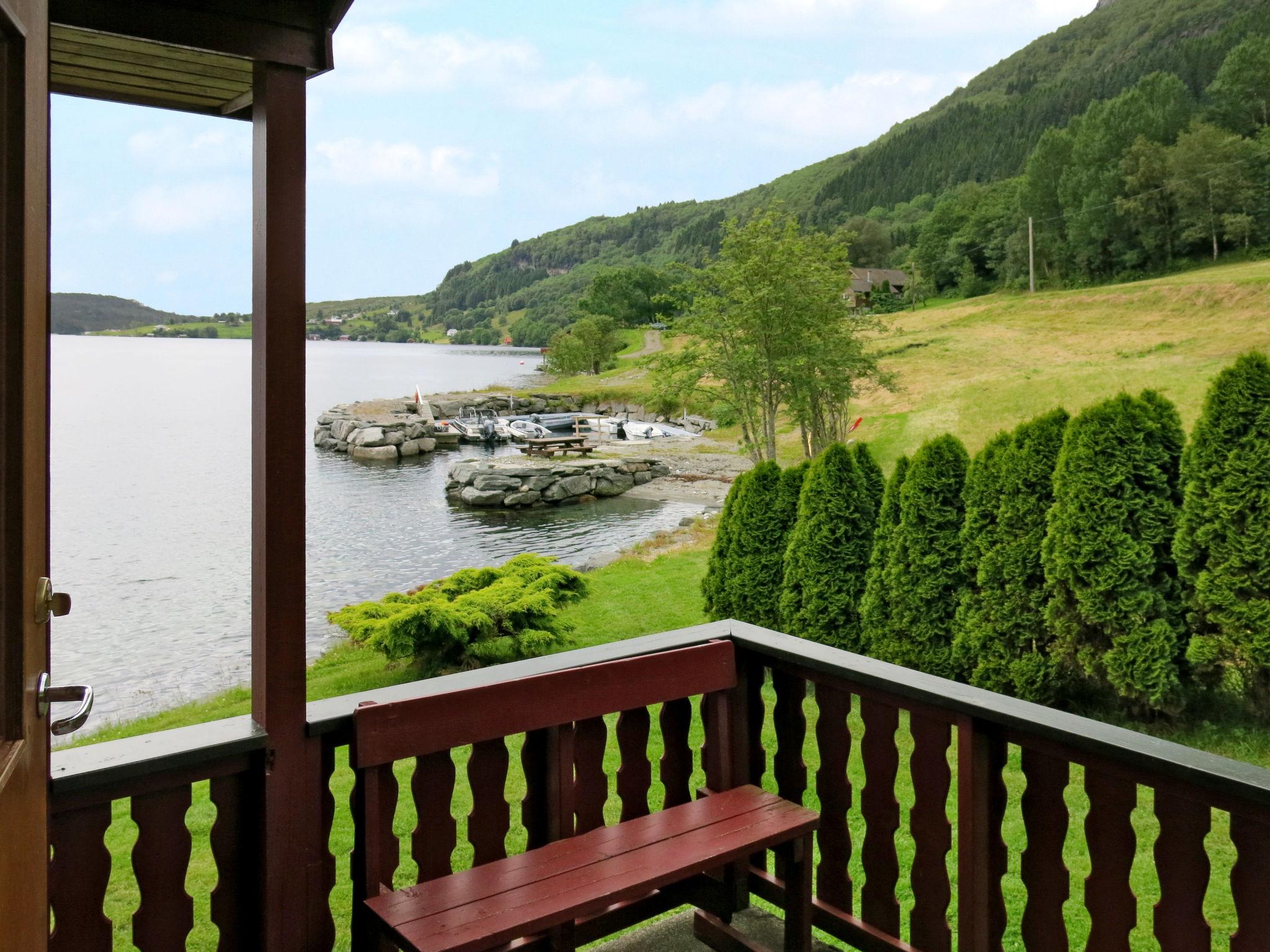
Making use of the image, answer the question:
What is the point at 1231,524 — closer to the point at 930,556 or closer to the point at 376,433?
the point at 930,556

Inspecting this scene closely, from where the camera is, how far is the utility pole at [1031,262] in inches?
1238

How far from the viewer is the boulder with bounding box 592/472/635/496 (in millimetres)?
19797

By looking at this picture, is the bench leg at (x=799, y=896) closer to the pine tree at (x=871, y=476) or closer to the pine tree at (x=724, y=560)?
the pine tree at (x=871, y=476)

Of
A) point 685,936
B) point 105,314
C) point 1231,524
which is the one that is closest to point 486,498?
point 1231,524

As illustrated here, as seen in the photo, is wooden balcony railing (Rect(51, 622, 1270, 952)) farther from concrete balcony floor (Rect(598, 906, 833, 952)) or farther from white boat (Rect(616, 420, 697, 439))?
white boat (Rect(616, 420, 697, 439))

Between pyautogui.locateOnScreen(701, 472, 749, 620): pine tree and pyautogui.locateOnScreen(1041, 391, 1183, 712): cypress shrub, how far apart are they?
6.91ft

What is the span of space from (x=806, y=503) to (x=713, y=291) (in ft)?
33.3

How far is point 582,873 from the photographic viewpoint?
5.61 feet

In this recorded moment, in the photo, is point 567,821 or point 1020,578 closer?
point 567,821

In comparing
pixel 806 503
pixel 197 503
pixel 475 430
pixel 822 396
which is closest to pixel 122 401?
pixel 475 430

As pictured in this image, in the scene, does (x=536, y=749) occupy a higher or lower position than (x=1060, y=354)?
lower

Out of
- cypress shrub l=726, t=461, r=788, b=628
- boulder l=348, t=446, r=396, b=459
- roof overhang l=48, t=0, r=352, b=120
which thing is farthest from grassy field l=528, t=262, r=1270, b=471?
roof overhang l=48, t=0, r=352, b=120

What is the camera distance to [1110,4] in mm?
48500

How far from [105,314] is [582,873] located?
1.92 meters
